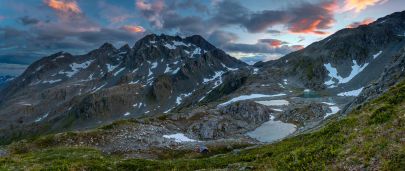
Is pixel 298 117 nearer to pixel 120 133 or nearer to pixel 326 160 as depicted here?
pixel 120 133

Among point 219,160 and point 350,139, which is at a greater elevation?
point 350,139

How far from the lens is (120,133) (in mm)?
75000

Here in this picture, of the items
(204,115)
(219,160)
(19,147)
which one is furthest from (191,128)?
(219,160)

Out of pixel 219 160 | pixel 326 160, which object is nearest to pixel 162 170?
pixel 219 160

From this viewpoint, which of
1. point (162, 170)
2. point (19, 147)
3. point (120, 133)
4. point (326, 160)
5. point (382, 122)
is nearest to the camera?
point (326, 160)

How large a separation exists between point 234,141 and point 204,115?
36.7m

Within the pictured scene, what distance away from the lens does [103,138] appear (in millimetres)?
70188

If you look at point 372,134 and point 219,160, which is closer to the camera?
point 372,134

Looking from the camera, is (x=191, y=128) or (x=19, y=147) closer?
(x=19, y=147)

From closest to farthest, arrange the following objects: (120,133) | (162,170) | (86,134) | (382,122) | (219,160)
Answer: (382,122) → (162,170) → (219,160) → (86,134) → (120,133)

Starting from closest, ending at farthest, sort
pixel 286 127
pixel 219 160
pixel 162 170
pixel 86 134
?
pixel 162 170, pixel 219 160, pixel 86 134, pixel 286 127

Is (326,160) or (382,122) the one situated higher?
(382,122)

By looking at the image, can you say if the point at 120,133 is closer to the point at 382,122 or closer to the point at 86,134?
the point at 86,134

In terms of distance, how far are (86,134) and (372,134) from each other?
2365 inches
